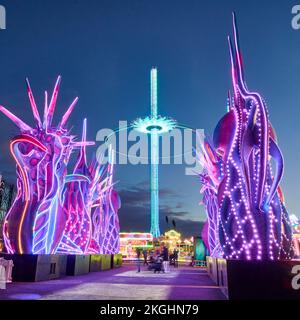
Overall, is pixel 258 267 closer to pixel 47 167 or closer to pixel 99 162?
pixel 47 167

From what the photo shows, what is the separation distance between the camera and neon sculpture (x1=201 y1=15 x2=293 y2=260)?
30.8 ft

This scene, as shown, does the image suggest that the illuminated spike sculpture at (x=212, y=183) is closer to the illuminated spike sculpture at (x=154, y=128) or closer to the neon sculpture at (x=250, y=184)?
the neon sculpture at (x=250, y=184)

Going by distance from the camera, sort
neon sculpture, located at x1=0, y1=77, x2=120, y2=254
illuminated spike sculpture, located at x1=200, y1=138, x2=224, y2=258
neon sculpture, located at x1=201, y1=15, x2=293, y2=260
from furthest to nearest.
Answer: illuminated spike sculpture, located at x1=200, y1=138, x2=224, y2=258 < neon sculpture, located at x1=0, y1=77, x2=120, y2=254 < neon sculpture, located at x1=201, y1=15, x2=293, y2=260

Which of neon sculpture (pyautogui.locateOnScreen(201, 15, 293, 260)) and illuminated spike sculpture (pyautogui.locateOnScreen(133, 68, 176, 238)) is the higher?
illuminated spike sculpture (pyautogui.locateOnScreen(133, 68, 176, 238))

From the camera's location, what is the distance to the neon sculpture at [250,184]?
9.38m

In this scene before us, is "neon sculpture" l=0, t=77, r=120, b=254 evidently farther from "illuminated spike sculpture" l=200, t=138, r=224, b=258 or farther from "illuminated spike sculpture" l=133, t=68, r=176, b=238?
"illuminated spike sculpture" l=133, t=68, r=176, b=238

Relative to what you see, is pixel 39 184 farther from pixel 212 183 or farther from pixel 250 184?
pixel 212 183

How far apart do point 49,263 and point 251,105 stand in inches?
401

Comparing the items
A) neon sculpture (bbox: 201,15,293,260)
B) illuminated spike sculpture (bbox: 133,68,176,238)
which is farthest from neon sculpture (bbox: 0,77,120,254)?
illuminated spike sculpture (bbox: 133,68,176,238)

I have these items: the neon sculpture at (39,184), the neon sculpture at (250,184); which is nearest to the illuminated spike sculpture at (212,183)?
the neon sculpture at (250,184)

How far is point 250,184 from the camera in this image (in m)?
9.79

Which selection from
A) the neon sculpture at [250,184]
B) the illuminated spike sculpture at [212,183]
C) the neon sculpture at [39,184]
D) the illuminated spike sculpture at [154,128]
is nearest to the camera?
the neon sculpture at [250,184]

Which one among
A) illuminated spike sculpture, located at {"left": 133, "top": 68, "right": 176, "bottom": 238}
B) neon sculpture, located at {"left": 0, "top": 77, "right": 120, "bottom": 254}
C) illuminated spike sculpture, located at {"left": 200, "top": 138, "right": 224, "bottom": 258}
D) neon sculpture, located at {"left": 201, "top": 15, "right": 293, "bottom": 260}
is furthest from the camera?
illuminated spike sculpture, located at {"left": 133, "top": 68, "right": 176, "bottom": 238}
